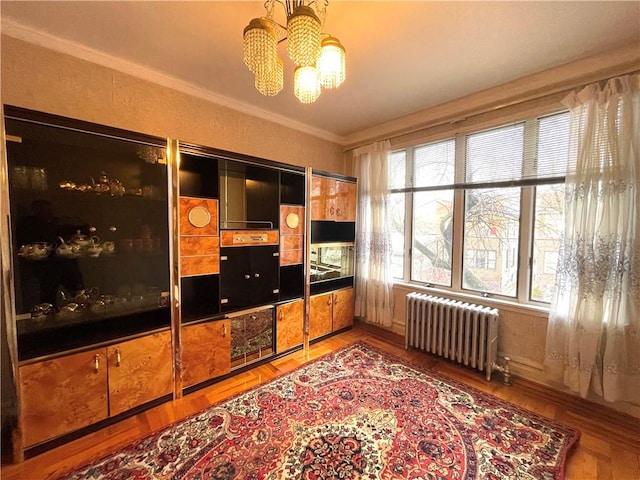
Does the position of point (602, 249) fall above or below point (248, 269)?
above

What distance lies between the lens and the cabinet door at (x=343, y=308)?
3.36 metres

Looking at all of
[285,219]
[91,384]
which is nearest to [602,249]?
[285,219]

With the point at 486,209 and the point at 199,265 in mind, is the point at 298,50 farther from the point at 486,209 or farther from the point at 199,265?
the point at 486,209

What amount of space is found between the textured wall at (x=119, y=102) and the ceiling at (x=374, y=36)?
0.34ft

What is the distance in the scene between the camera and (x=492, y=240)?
2.67m

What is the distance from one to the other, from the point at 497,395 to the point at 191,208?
9.92 feet

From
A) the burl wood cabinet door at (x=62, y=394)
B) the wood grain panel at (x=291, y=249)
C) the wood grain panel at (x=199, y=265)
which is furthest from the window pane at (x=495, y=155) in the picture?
the burl wood cabinet door at (x=62, y=394)

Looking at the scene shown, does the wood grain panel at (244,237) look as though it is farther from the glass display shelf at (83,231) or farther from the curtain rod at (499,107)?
the curtain rod at (499,107)

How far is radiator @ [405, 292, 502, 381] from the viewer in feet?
8.06

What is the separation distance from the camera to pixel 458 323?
2.63m

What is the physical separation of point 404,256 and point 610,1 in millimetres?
2526

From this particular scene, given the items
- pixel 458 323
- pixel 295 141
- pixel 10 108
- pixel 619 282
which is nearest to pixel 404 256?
pixel 458 323

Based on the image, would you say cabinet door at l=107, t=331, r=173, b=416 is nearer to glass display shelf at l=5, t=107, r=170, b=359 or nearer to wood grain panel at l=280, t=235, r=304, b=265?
glass display shelf at l=5, t=107, r=170, b=359

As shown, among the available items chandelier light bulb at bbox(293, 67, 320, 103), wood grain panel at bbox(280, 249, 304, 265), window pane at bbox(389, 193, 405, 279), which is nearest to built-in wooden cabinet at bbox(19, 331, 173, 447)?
wood grain panel at bbox(280, 249, 304, 265)
